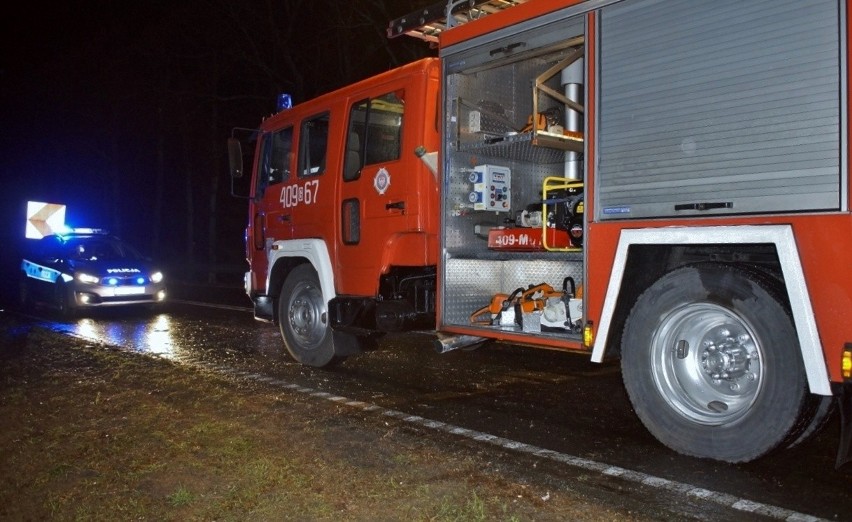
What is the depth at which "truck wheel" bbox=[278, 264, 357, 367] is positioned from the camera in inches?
289

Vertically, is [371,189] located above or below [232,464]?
above

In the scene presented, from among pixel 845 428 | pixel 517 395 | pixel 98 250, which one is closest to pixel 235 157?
pixel 517 395

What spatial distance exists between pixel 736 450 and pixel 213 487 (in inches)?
112

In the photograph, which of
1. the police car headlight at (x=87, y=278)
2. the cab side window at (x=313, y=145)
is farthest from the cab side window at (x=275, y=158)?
the police car headlight at (x=87, y=278)

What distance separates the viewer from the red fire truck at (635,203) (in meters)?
3.66

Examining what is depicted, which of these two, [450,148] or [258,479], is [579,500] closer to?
[258,479]

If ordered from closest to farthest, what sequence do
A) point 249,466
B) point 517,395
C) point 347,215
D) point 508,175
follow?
point 249,466 < point 517,395 < point 508,175 < point 347,215

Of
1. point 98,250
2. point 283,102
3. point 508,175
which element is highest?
point 283,102

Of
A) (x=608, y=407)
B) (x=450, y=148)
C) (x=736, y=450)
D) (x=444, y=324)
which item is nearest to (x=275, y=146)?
(x=450, y=148)

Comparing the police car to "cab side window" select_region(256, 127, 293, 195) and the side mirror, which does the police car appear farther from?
the side mirror

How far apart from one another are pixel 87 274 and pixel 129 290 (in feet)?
2.41

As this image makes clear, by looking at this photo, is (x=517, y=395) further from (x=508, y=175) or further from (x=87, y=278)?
(x=87, y=278)

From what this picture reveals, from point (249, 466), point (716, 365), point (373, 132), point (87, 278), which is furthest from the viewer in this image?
point (87, 278)

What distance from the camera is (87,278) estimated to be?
12539mm
